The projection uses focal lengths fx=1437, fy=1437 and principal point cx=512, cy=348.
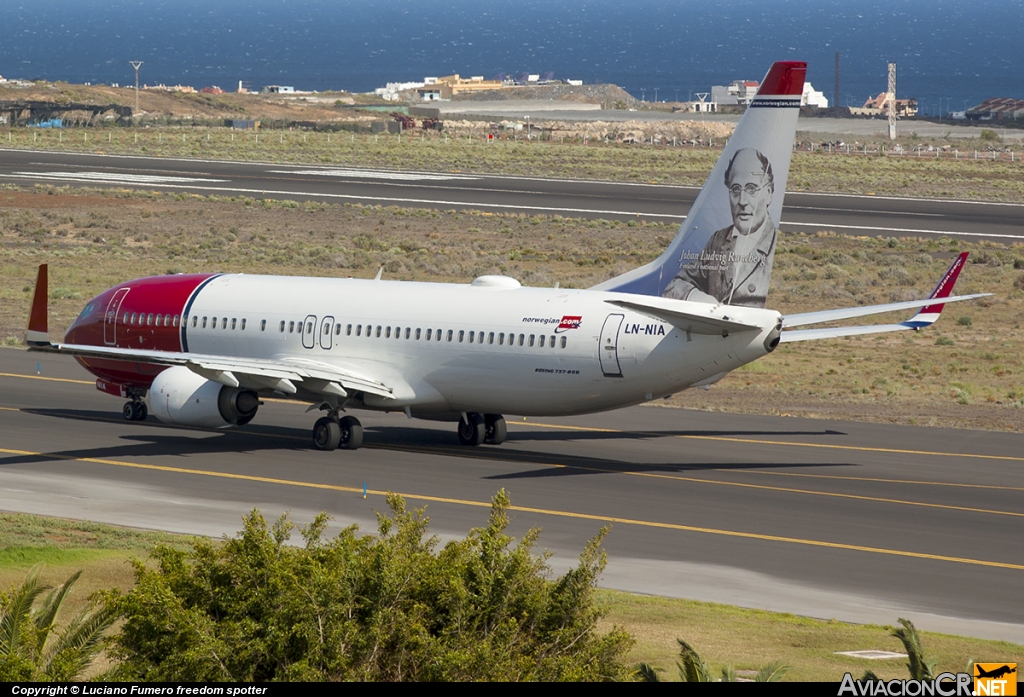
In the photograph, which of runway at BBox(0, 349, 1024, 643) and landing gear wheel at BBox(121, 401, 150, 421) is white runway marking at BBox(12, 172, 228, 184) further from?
landing gear wheel at BBox(121, 401, 150, 421)

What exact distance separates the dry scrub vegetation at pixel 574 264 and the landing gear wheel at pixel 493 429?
8632 mm

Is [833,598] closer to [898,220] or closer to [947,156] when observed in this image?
[898,220]

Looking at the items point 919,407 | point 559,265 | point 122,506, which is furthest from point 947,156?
point 122,506

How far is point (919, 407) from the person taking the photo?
43000mm

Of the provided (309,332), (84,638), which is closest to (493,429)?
(309,332)

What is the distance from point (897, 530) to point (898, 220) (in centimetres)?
6725

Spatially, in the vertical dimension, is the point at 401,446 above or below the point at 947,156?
below

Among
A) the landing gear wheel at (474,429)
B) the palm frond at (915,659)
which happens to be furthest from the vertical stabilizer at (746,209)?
the palm frond at (915,659)

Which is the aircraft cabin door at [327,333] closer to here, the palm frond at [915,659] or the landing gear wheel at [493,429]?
the landing gear wheel at [493,429]

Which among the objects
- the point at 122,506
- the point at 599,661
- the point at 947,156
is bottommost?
the point at 122,506

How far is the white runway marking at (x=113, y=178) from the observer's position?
109m

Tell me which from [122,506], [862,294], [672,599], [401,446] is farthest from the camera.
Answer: [862,294]

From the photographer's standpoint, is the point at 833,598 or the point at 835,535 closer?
the point at 833,598

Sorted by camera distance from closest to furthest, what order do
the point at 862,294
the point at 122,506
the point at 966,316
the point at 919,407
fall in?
the point at 122,506 < the point at 919,407 < the point at 966,316 < the point at 862,294
